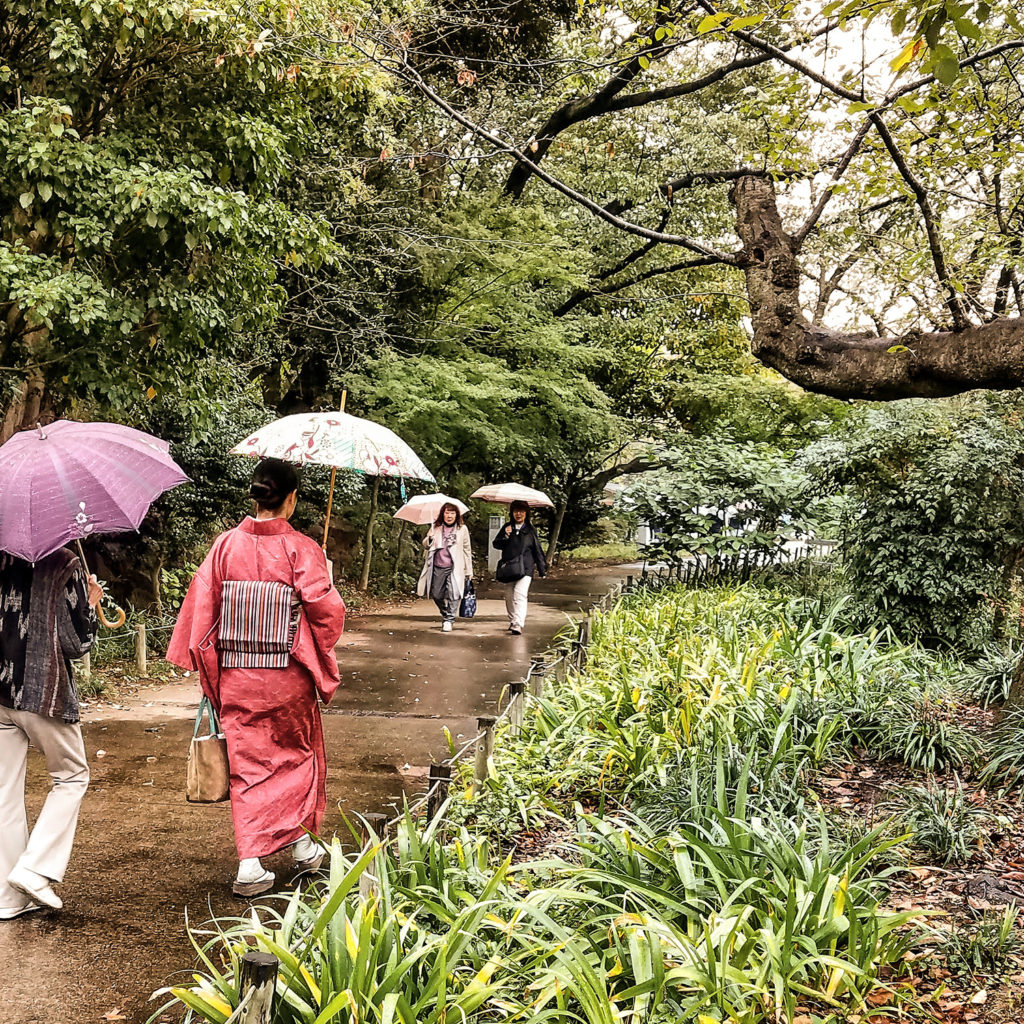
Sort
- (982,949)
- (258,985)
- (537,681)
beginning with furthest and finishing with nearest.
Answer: (537,681)
(982,949)
(258,985)

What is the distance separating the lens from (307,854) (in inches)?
180

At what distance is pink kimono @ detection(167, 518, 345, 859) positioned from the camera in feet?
14.5

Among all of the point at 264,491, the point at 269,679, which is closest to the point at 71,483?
the point at 264,491

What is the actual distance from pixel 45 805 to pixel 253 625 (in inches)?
44.1

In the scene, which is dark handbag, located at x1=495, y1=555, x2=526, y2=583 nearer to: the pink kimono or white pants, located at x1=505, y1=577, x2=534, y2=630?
white pants, located at x1=505, y1=577, x2=534, y2=630

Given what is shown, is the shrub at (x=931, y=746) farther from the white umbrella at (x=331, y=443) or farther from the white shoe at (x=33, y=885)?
the white shoe at (x=33, y=885)

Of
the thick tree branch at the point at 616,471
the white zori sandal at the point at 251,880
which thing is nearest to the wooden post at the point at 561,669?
the white zori sandal at the point at 251,880

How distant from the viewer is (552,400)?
1392cm

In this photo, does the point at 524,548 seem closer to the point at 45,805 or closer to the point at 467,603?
the point at 467,603

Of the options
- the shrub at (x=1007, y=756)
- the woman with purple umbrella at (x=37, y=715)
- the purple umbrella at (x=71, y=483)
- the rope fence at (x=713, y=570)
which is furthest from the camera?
the rope fence at (x=713, y=570)

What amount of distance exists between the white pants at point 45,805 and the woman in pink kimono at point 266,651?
0.62 meters

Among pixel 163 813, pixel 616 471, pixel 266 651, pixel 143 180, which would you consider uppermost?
pixel 143 180

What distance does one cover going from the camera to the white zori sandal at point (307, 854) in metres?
4.54

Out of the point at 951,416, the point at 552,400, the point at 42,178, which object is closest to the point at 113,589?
the point at 42,178
